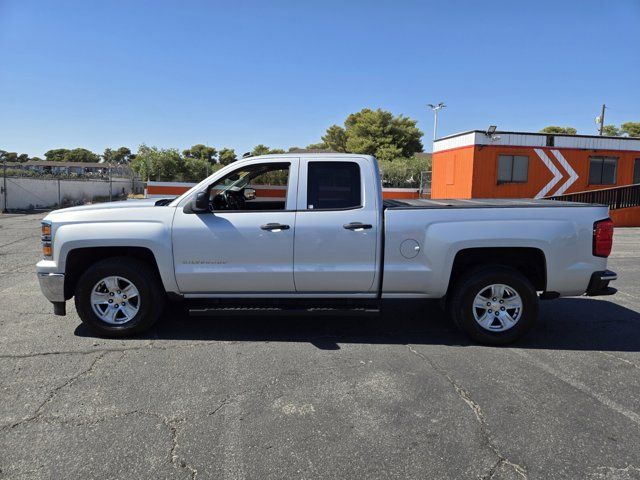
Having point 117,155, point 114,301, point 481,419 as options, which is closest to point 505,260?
point 481,419

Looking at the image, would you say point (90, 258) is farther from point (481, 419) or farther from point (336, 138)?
point (336, 138)

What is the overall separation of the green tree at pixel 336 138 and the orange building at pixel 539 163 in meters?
42.5

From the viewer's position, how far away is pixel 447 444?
3061mm

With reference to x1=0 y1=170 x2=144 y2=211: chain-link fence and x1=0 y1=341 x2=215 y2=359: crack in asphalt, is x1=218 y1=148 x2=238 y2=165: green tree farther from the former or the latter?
x1=0 y1=341 x2=215 y2=359: crack in asphalt

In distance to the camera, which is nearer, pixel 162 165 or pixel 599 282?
pixel 599 282

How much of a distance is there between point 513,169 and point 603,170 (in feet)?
13.7

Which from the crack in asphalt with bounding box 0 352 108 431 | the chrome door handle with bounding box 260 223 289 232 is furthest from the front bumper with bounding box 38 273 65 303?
the chrome door handle with bounding box 260 223 289 232

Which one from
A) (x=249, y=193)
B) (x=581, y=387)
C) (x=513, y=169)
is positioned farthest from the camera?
(x=513, y=169)

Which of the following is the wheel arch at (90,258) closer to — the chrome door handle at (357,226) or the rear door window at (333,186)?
the rear door window at (333,186)

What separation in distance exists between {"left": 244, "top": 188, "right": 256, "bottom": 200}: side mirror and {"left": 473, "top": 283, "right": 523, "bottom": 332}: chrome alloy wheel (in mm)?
2920

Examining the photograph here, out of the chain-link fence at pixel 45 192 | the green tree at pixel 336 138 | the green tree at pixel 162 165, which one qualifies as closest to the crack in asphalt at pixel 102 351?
the chain-link fence at pixel 45 192

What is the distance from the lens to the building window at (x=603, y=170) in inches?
810

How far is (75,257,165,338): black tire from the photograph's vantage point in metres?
4.76

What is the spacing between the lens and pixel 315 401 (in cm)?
360
